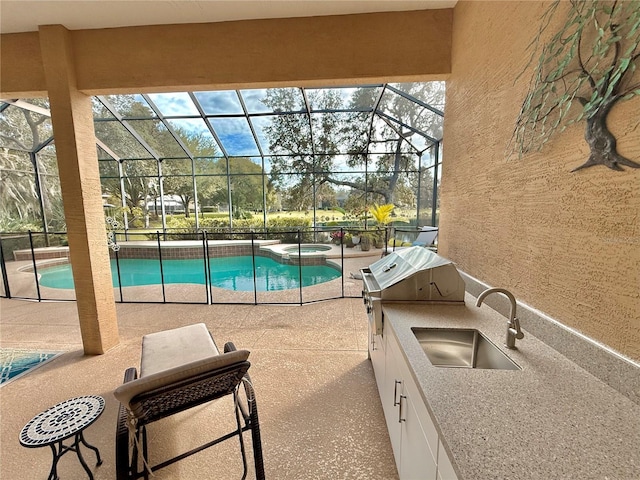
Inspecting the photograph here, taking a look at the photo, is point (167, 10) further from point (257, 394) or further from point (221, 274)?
point (221, 274)

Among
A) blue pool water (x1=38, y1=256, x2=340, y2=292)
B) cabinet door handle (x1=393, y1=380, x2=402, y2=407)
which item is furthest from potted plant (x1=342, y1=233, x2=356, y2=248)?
cabinet door handle (x1=393, y1=380, x2=402, y2=407)

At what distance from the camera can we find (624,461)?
70cm

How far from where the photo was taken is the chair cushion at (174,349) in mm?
1809

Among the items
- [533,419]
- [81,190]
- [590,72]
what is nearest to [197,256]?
[81,190]

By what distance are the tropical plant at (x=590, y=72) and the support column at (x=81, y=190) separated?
3654mm

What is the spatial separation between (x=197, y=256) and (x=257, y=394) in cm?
781

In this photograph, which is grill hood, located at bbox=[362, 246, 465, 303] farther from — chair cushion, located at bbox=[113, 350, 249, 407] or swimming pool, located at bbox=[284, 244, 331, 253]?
swimming pool, located at bbox=[284, 244, 331, 253]

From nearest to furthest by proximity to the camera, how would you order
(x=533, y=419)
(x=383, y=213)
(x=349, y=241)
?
(x=533, y=419)
(x=383, y=213)
(x=349, y=241)

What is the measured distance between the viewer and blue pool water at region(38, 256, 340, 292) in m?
6.82

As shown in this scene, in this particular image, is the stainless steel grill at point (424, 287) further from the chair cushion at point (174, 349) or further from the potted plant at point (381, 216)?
the potted plant at point (381, 216)

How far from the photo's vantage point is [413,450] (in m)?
1.16

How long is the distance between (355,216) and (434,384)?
8713 millimetres

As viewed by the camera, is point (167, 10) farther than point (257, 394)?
Yes

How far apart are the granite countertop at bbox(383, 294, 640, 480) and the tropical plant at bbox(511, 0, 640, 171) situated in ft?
2.70
